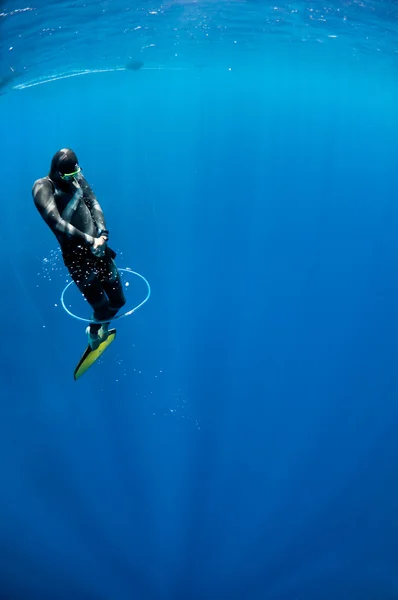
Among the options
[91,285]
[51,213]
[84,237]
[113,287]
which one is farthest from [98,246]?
[113,287]

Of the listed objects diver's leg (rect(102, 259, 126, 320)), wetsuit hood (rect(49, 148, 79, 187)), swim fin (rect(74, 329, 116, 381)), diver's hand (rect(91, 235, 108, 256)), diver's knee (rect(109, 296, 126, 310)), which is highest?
Answer: wetsuit hood (rect(49, 148, 79, 187))

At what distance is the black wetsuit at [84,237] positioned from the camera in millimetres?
4164

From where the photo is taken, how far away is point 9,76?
13469mm

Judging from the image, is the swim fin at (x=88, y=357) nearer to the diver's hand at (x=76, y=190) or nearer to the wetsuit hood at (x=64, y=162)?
the diver's hand at (x=76, y=190)

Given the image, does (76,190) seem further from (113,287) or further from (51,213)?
(113,287)

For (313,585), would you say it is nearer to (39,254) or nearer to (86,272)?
(86,272)

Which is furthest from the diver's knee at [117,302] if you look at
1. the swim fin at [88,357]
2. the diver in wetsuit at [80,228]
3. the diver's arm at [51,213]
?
the diver's arm at [51,213]

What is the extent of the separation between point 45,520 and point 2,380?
2.78 m

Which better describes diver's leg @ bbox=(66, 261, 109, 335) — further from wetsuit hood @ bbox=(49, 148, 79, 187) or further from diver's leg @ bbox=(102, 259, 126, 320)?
wetsuit hood @ bbox=(49, 148, 79, 187)

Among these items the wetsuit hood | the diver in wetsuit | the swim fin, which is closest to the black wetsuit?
the diver in wetsuit

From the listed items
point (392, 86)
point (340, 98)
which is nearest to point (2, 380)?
→ point (392, 86)

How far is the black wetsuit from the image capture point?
4.16 meters

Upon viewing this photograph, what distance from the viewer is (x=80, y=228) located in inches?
178

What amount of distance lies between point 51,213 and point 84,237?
0.36 m
